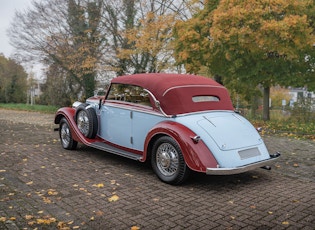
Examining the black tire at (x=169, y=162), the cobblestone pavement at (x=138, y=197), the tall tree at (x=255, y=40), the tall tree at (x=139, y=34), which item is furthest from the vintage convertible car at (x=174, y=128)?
the tall tree at (x=139, y=34)

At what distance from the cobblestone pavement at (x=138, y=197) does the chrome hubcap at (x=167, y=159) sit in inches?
9.8

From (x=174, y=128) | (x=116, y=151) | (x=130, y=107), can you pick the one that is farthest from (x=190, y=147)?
(x=116, y=151)

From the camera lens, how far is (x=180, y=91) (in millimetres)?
5609

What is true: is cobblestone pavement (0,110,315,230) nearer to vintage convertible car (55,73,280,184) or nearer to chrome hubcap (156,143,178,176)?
chrome hubcap (156,143,178,176)

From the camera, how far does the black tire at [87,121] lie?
22.2 feet

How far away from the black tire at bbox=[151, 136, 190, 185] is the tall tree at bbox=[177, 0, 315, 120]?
785 centimetres

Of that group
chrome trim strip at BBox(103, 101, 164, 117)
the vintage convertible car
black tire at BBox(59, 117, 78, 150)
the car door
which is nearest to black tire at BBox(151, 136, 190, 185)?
the vintage convertible car

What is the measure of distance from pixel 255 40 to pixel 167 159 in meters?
8.32

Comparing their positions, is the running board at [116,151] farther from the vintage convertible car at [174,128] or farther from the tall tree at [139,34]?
the tall tree at [139,34]

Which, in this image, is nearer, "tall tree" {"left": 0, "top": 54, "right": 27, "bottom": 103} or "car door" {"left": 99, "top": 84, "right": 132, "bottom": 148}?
"car door" {"left": 99, "top": 84, "right": 132, "bottom": 148}

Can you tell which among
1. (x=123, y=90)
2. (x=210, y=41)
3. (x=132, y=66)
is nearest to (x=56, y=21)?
(x=132, y=66)

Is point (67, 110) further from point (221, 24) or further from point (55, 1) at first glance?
point (55, 1)

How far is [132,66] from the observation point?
68.4ft

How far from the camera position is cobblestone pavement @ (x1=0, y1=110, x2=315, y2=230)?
370cm
